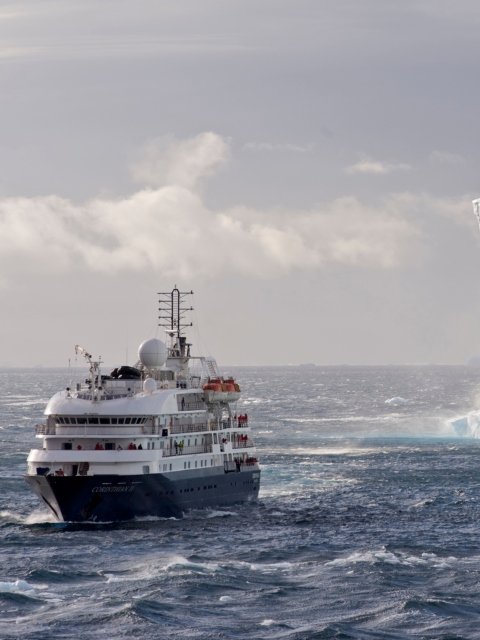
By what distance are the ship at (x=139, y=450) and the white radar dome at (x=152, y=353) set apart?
72 millimetres

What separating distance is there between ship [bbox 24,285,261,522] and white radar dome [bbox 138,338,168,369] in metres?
0.07

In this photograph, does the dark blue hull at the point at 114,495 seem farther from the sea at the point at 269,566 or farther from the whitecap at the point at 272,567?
the whitecap at the point at 272,567

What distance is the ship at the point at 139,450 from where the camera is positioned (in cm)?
6391

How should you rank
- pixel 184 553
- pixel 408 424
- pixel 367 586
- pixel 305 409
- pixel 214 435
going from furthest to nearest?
pixel 305 409
pixel 408 424
pixel 214 435
pixel 184 553
pixel 367 586

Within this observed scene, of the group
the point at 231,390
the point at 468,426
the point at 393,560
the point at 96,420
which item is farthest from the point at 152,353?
the point at 468,426

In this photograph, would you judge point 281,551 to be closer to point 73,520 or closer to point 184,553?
point 184,553

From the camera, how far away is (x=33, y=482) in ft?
211

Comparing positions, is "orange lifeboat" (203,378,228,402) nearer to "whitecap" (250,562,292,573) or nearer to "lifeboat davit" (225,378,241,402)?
"lifeboat davit" (225,378,241,402)

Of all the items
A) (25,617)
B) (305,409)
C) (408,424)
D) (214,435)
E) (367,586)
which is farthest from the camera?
(305,409)

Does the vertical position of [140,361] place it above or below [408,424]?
above

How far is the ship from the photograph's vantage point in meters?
63.9

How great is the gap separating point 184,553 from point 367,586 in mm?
11455

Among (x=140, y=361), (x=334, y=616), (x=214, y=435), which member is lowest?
(x=334, y=616)

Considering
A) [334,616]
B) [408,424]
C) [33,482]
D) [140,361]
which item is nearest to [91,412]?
[33,482]
